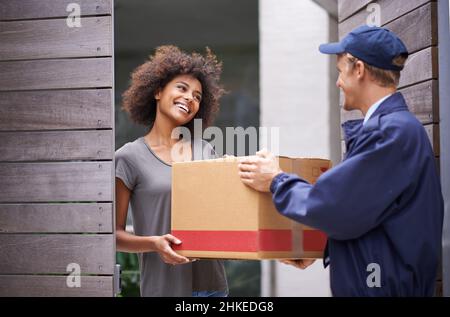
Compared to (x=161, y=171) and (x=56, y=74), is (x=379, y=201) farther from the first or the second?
(x=56, y=74)

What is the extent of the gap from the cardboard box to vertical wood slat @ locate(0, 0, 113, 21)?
2.24ft

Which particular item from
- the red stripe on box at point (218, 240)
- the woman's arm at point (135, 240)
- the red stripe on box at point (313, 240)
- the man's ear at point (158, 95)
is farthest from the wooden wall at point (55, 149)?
the red stripe on box at point (313, 240)

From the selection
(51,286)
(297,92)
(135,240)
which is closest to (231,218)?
(135,240)

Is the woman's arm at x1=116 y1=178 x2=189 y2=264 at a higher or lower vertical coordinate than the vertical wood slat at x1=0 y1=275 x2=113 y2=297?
higher

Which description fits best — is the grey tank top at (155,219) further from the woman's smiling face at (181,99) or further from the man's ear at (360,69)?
the man's ear at (360,69)

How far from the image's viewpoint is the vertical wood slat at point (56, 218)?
106 inches

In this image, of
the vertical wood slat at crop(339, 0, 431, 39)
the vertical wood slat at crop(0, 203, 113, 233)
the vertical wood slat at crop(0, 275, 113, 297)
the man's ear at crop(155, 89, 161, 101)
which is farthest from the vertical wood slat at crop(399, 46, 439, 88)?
the vertical wood slat at crop(0, 275, 113, 297)

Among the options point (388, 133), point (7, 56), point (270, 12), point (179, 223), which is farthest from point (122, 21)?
point (388, 133)

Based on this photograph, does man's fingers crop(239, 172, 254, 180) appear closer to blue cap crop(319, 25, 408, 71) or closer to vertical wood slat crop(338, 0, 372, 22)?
blue cap crop(319, 25, 408, 71)

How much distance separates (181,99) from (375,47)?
0.98 metres

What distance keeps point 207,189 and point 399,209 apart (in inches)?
27.2

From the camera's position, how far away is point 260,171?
90.5 inches

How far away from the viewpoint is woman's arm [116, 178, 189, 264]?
2.63 metres
